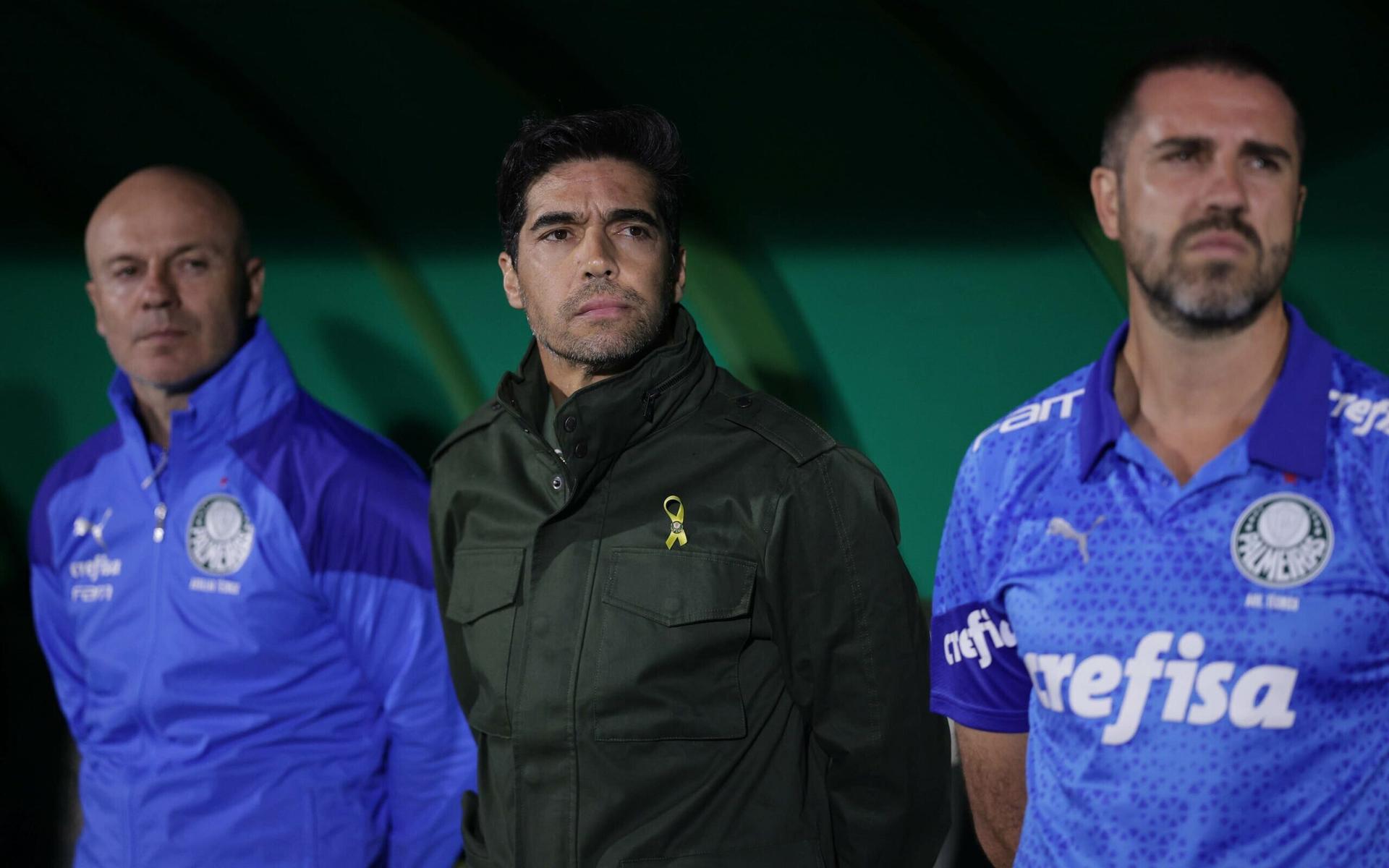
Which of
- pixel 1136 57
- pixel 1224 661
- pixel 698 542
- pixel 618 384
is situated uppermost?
pixel 1136 57

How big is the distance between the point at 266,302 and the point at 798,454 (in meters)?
1.76

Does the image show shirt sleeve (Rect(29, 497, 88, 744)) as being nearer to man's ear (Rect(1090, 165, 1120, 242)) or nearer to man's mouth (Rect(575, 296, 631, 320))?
man's mouth (Rect(575, 296, 631, 320))

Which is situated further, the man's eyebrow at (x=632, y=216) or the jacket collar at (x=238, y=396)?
the jacket collar at (x=238, y=396)

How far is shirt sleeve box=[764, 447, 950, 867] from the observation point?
211 cm

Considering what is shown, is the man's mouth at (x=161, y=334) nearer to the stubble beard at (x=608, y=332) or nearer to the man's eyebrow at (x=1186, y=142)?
the stubble beard at (x=608, y=332)

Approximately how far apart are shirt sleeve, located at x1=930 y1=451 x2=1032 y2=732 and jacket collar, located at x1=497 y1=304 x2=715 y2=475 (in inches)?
18.0

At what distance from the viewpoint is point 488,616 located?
2264mm

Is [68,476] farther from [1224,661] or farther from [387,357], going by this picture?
[1224,661]

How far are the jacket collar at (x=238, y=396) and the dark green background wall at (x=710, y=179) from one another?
58 cm

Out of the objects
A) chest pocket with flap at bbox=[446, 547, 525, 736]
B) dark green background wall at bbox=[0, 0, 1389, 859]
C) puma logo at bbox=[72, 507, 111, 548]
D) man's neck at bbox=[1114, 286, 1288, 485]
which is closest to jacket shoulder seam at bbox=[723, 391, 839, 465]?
chest pocket with flap at bbox=[446, 547, 525, 736]

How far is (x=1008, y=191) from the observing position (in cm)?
275

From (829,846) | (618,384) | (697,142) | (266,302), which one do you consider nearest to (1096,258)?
(697,142)

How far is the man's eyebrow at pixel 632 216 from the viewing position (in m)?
2.27

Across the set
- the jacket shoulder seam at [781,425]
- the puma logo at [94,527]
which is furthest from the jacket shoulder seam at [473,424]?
the puma logo at [94,527]
